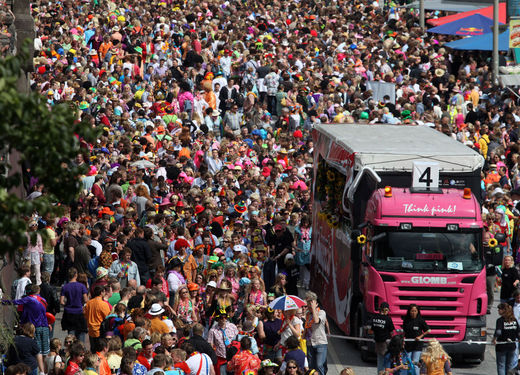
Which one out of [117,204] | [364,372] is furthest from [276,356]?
[117,204]

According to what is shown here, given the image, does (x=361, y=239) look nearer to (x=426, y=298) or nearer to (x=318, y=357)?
(x=426, y=298)

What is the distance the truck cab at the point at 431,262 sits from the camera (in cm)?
1916

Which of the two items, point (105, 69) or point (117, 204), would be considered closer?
point (117, 204)

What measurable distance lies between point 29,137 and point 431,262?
10.9 meters

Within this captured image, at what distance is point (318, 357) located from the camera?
18.2 meters

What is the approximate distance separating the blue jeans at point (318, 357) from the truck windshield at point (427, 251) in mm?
1822

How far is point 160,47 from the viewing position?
3897cm

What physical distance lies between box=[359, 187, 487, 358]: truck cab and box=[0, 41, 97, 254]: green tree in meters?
10.1

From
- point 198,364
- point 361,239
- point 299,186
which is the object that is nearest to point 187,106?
point 299,186

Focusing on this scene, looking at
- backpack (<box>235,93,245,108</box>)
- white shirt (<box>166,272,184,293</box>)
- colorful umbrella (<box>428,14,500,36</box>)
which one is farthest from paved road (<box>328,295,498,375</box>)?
colorful umbrella (<box>428,14,500,36</box>)

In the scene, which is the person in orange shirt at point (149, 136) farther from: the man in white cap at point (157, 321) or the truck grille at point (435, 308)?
the man in white cap at point (157, 321)

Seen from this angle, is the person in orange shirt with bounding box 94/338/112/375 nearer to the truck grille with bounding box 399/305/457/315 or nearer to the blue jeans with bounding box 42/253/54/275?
the truck grille with bounding box 399/305/457/315

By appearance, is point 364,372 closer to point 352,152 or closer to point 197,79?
point 352,152

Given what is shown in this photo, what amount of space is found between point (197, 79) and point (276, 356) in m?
20.3
